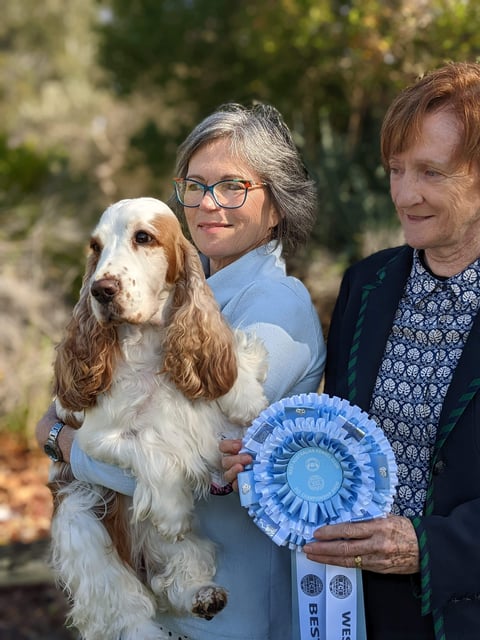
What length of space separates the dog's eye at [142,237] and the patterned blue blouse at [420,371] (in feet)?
2.89

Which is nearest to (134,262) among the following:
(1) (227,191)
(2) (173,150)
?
(1) (227,191)

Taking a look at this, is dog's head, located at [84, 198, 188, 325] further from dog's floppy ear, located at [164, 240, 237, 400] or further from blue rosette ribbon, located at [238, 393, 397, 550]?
blue rosette ribbon, located at [238, 393, 397, 550]

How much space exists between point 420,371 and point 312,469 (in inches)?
18.7

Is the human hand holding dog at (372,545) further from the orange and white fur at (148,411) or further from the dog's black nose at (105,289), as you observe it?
the dog's black nose at (105,289)

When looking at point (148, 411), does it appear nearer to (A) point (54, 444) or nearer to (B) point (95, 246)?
(A) point (54, 444)

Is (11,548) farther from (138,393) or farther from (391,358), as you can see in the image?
(391,358)

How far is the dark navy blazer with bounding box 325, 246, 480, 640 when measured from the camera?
2.37m

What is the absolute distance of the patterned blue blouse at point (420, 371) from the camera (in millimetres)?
2549

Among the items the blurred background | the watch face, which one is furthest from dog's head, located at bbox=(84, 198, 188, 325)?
the blurred background

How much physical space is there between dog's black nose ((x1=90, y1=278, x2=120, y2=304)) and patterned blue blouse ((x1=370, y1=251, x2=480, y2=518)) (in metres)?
0.93

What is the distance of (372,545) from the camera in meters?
2.38

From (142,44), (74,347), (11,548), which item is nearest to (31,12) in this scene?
(142,44)

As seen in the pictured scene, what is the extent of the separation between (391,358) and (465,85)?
903mm

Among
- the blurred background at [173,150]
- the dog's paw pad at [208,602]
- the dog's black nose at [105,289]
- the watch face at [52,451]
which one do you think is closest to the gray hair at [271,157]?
the dog's black nose at [105,289]
